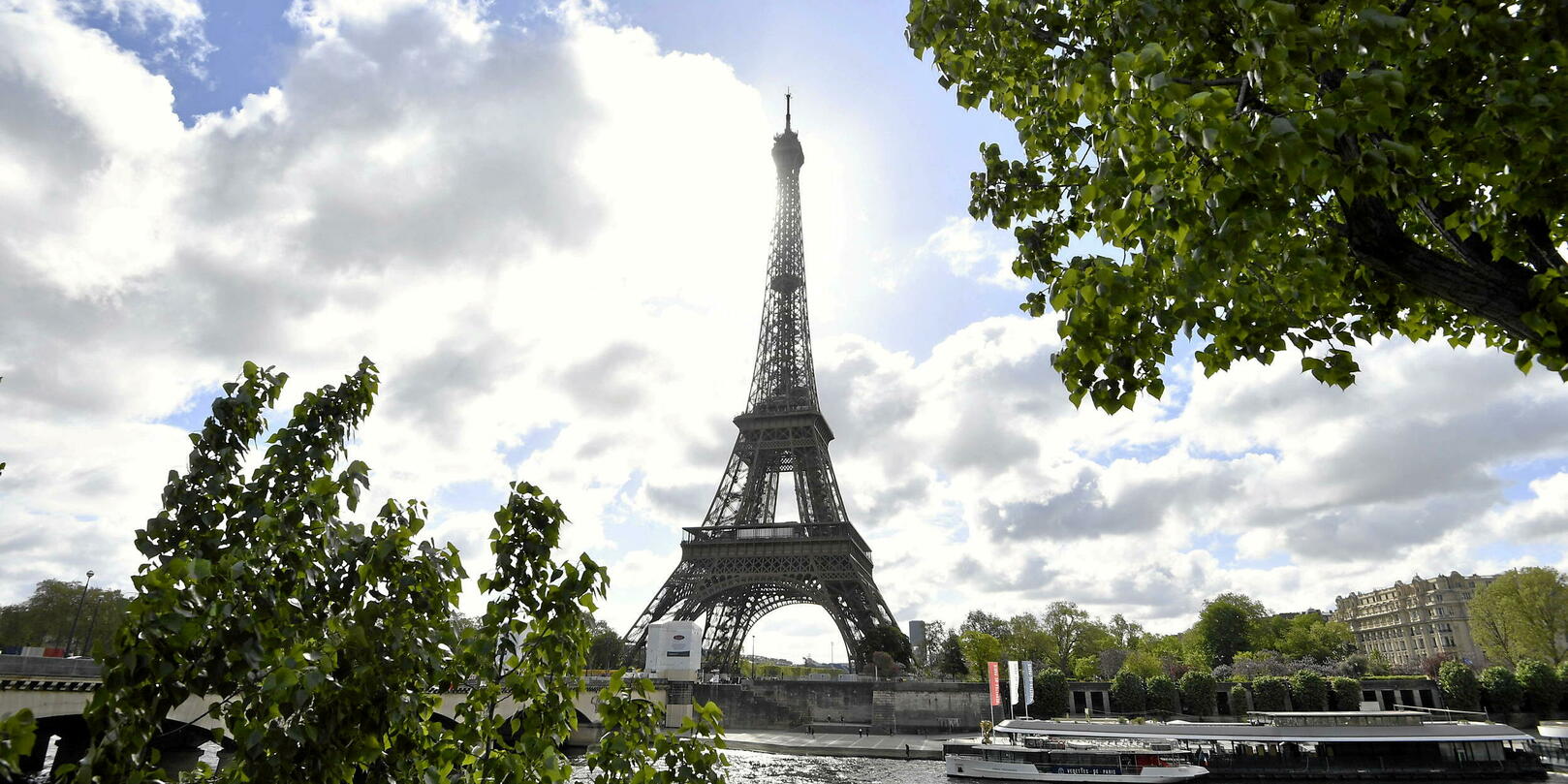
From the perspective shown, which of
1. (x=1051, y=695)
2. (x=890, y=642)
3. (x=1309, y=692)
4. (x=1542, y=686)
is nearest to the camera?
(x=1542, y=686)

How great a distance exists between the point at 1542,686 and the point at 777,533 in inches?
2068

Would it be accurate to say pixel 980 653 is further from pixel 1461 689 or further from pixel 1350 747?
pixel 1350 747

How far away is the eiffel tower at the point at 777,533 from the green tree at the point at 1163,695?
19.6m

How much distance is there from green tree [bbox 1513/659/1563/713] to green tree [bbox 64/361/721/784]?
72.8 metres

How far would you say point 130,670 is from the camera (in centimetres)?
307

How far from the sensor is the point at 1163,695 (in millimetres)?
59594

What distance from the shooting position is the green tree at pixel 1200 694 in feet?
192

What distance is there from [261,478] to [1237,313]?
595 centimetres

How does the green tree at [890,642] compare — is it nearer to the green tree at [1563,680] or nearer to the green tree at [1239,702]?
the green tree at [1239,702]

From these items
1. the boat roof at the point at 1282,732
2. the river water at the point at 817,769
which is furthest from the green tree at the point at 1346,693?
the river water at the point at 817,769

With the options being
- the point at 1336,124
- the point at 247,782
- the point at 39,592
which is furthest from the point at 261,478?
the point at 39,592

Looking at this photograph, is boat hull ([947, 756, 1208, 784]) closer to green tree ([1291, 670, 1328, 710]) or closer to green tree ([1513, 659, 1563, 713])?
green tree ([1291, 670, 1328, 710])

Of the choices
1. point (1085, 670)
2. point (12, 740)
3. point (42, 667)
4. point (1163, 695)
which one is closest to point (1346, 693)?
point (1163, 695)

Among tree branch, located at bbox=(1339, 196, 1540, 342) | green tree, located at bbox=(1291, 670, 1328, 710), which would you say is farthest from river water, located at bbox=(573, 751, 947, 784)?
tree branch, located at bbox=(1339, 196, 1540, 342)
